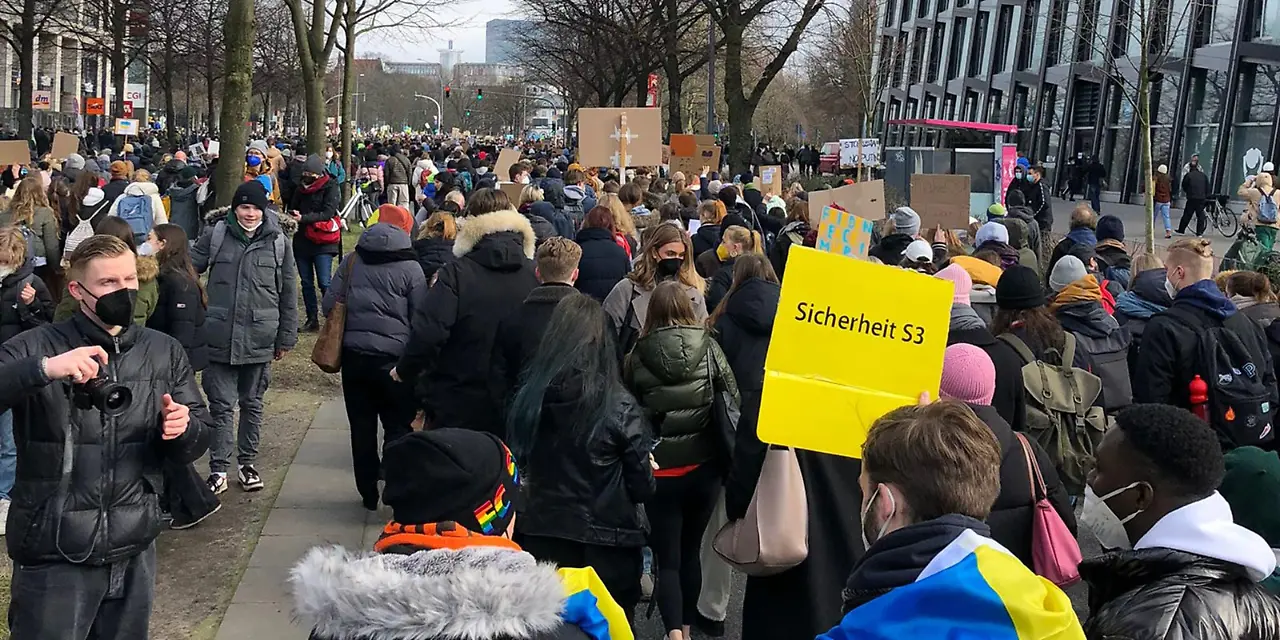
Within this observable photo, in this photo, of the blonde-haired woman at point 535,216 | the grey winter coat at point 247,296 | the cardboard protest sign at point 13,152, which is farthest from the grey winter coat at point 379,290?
the cardboard protest sign at point 13,152

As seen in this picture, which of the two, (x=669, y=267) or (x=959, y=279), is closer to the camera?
(x=959, y=279)

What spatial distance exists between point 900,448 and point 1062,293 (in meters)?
4.32

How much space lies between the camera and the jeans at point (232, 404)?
23.8 feet

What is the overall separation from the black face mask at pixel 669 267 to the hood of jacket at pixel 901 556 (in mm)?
4448

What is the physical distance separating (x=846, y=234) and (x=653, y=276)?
2.60m

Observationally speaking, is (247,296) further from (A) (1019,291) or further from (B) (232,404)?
(A) (1019,291)

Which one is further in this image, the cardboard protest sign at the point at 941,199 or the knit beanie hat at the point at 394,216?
the cardboard protest sign at the point at 941,199

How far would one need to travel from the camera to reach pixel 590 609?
2.33 metres

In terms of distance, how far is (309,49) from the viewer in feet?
76.5

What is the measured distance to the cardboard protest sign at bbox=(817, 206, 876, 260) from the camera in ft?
29.2

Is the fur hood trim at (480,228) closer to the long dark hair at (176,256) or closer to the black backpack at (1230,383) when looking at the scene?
the long dark hair at (176,256)

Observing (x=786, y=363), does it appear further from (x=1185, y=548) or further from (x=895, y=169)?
(x=895, y=169)

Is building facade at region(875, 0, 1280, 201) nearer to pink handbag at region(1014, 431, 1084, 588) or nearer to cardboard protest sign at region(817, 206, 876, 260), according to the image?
cardboard protest sign at region(817, 206, 876, 260)

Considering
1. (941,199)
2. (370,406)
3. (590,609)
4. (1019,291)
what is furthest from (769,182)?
(590,609)
